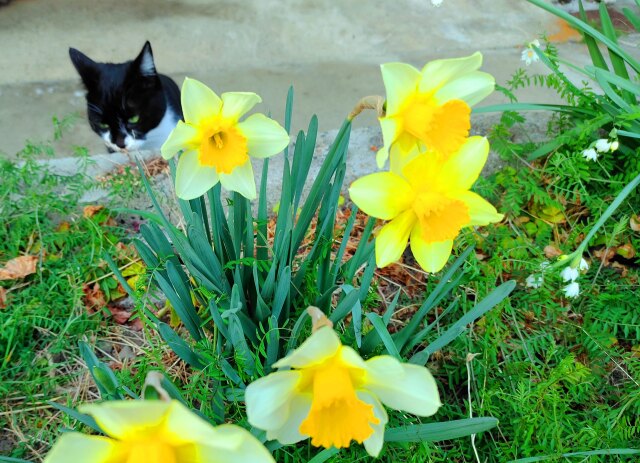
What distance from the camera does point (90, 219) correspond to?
5.36 ft

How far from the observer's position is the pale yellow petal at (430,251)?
32.8 inches

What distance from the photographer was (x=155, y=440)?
545 millimetres

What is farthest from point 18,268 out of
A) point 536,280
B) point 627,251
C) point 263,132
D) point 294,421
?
point 627,251

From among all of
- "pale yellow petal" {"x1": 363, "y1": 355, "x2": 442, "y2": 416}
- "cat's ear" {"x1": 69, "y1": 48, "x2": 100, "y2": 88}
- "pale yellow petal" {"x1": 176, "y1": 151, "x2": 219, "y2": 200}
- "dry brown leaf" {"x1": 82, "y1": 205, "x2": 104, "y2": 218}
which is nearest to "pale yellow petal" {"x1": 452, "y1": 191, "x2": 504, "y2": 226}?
"pale yellow petal" {"x1": 363, "y1": 355, "x2": 442, "y2": 416}

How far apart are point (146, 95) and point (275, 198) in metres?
0.78

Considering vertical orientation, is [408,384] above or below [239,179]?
below

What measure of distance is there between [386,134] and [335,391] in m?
0.33

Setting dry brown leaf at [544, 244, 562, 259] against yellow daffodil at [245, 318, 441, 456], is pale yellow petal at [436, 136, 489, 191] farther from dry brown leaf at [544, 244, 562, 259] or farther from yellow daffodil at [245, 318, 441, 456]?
dry brown leaf at [544, 244, 562, 259]

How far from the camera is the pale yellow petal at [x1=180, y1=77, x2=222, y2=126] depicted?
84cm

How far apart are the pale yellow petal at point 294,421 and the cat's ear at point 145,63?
5.25 feet

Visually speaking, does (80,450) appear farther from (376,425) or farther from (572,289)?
(572,289)

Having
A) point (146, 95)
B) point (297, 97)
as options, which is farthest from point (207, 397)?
point (297, 97)

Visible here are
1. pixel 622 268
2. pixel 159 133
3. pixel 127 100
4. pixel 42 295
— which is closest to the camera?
pixel 42 295

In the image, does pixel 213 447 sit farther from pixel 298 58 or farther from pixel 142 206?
pixel 298 58
